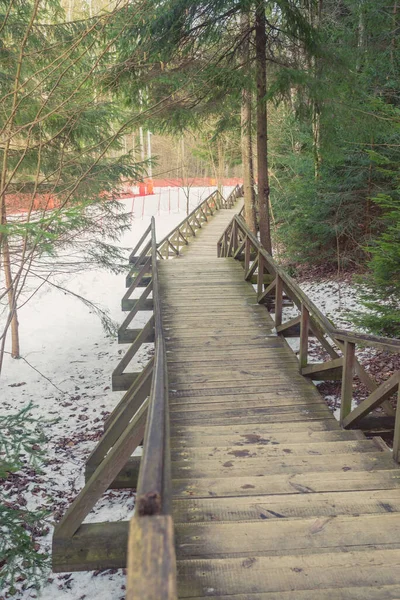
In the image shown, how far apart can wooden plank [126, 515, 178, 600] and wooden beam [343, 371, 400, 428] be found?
9.93 ft

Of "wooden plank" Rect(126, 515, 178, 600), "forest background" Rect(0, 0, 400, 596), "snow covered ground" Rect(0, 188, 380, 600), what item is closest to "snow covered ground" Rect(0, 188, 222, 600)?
"snow covered ground" Rect(0, 188, 380, 600)

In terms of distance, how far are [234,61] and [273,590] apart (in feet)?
33.0

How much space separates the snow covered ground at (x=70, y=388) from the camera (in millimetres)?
5023

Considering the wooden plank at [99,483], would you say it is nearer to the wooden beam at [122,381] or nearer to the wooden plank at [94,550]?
the wooden plank at [94,550]

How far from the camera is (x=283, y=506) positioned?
9.87 ft

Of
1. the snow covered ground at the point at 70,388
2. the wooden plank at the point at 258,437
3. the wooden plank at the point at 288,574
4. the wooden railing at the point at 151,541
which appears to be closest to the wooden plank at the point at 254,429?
the wooden plank at the point at 258,437

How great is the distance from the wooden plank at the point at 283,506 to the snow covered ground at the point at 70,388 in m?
1.93

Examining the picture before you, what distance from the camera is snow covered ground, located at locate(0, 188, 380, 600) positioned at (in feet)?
16.5

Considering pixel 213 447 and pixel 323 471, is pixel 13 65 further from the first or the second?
pixel 323 471

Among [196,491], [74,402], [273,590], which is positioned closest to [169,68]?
[74,402]

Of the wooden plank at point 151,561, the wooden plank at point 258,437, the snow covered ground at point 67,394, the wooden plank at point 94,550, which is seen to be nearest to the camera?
the wooden plank at point 151,561

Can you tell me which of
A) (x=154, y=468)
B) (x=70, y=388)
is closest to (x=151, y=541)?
(x=154, y=468)

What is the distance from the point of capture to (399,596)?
2162 millimetres

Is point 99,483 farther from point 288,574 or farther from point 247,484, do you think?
point 288,574
